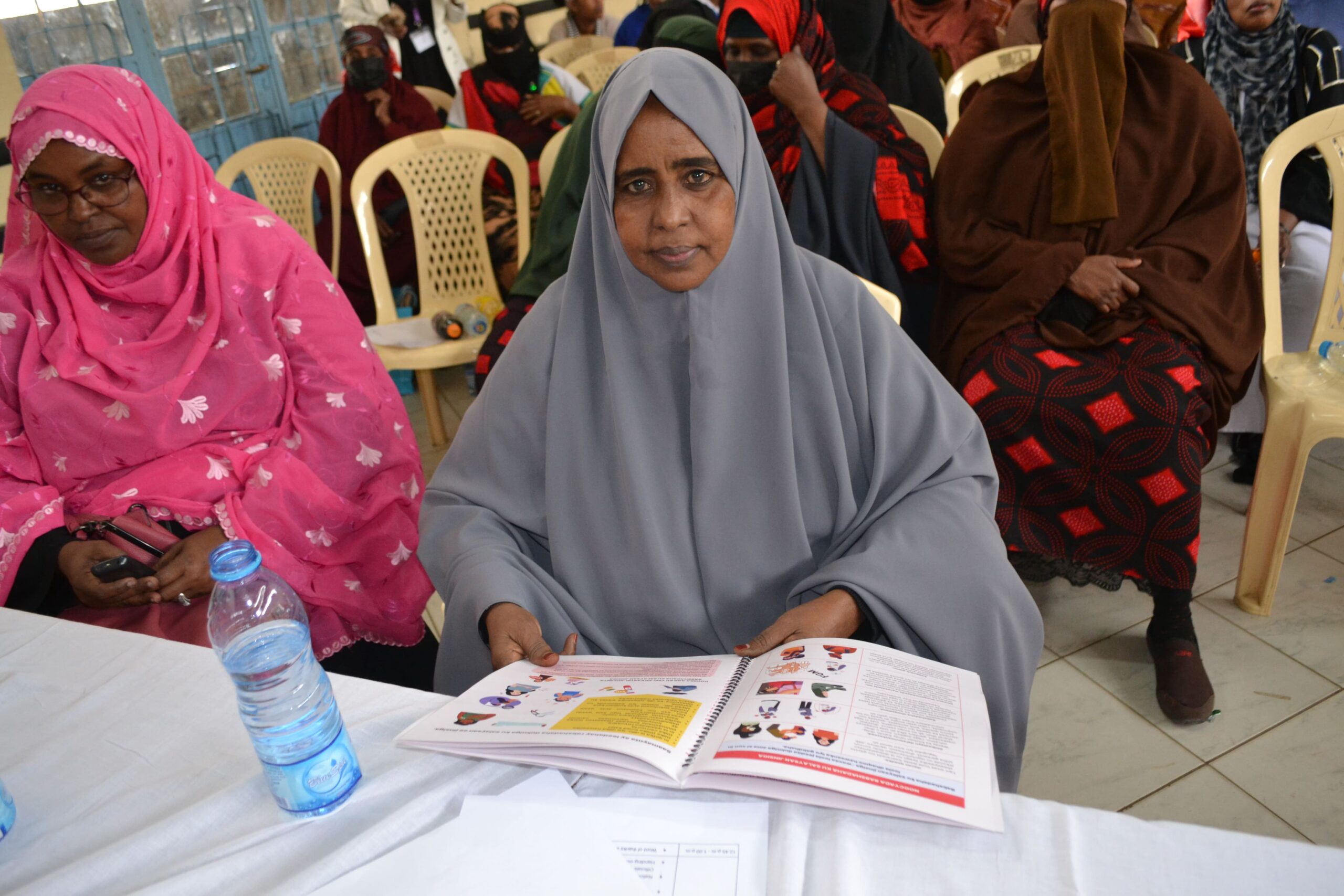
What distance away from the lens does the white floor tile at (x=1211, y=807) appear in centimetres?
150

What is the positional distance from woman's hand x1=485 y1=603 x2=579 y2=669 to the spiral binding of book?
0.67ft

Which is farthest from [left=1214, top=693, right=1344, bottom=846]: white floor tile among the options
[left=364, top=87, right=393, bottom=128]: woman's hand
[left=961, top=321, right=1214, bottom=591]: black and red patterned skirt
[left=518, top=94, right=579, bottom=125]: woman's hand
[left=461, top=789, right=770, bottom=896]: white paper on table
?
[left=364, top=87, right=393, bottom=128]: woman's hand

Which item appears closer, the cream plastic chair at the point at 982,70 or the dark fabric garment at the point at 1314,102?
the dark fabric garment at the point at 1314,102

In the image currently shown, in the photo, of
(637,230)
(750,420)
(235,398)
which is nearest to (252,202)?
(235,398)

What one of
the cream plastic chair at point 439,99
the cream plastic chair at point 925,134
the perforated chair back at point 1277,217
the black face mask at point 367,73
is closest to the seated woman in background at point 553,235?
the cream plastic chair at point 925,134

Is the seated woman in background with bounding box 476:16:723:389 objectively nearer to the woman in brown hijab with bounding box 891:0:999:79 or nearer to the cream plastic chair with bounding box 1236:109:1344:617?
the cream plastic chair with bounding box 1236:109:1344:617

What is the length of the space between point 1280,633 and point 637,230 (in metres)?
1.67

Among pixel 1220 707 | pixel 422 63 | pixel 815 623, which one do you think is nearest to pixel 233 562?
pixel 815 623

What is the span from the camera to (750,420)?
1226 millimetres

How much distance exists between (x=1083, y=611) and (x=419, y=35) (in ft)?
14.1

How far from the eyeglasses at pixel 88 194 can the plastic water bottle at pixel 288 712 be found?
97 cm

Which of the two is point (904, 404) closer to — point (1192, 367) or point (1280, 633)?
point (1192, 367)

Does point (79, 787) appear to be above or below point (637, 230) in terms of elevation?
below

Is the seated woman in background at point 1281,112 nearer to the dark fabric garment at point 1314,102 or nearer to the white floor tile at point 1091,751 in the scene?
the dark fabric garment at point 1314,102
